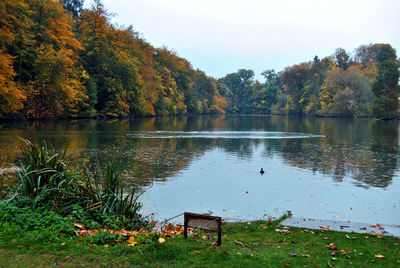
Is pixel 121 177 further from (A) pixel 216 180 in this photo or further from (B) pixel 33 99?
(B) pixel 33 99

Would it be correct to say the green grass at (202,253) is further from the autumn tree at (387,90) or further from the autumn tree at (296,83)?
the autumn tree at (296,83)

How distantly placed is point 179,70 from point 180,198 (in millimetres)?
80742

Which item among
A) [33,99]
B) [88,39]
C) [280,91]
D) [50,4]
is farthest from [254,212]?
[280,91]

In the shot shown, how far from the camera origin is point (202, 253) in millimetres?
4781

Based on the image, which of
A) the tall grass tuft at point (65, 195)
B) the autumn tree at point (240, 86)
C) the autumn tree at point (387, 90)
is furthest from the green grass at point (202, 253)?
the autumn tree at point (240, 86)

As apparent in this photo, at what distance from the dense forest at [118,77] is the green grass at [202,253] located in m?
28.0

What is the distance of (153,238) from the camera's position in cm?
540

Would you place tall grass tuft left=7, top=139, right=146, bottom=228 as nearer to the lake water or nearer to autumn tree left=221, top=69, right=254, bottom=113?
the lake water

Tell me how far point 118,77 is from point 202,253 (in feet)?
170

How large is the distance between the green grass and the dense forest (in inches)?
1102

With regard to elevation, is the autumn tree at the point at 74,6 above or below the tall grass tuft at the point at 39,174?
above

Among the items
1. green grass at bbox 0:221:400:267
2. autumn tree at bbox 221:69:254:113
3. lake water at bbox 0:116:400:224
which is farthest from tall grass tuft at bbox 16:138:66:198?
autumn tree at bbox 221:69:254:113

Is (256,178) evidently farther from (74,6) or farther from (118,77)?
(74,6)

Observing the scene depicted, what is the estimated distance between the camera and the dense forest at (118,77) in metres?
34.7
